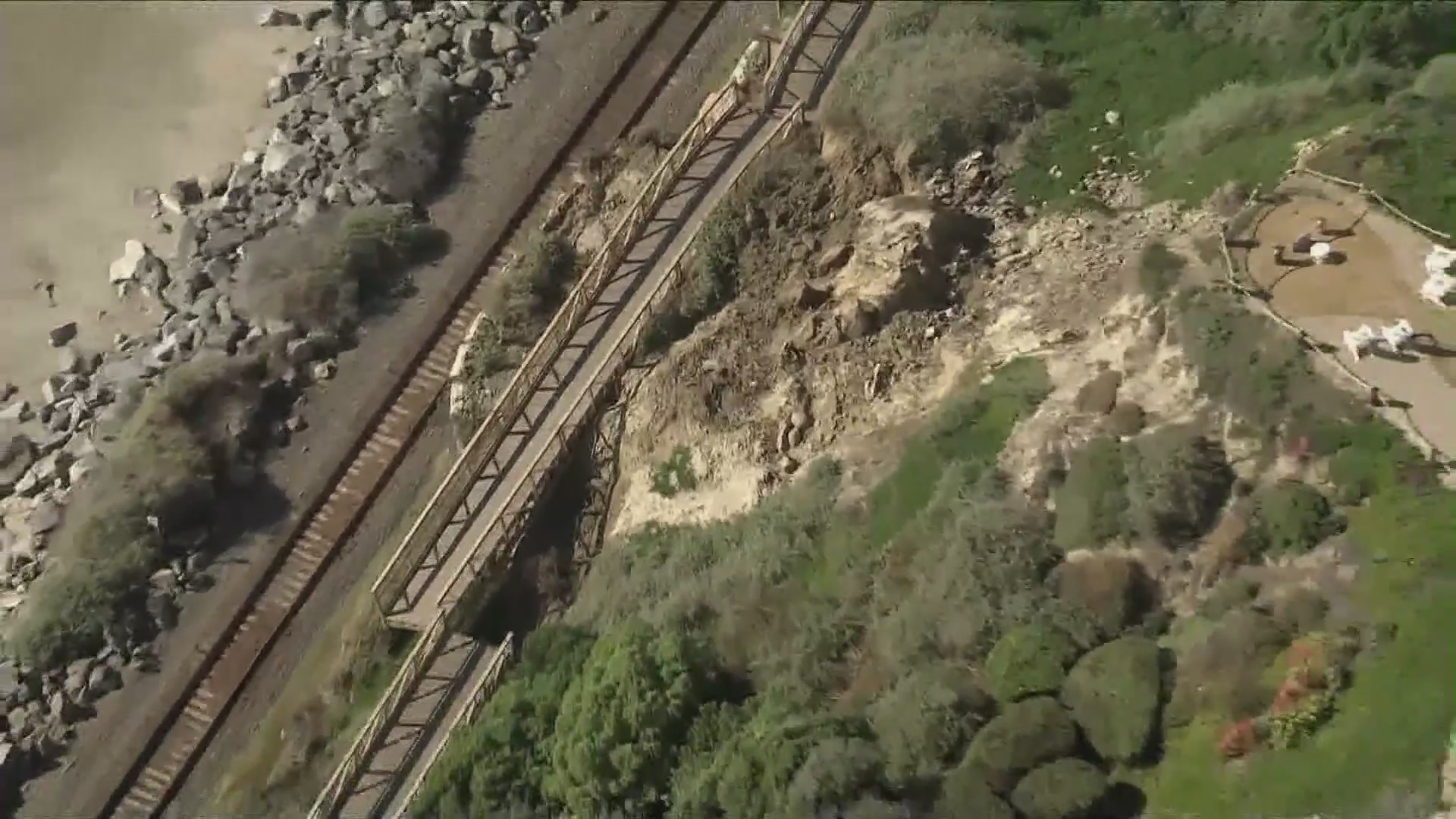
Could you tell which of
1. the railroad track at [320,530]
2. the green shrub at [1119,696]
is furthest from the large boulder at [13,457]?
the green shrub at [1119,696]

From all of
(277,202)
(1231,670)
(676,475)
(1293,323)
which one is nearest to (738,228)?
(676,475)

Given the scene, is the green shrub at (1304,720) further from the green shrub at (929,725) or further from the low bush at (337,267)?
the low bush at (337,267)

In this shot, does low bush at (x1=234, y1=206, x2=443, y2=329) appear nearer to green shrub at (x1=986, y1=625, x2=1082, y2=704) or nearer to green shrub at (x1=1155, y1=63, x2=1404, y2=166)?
green shrub at (x1=986, y1=625, x2=1082, y2=704)

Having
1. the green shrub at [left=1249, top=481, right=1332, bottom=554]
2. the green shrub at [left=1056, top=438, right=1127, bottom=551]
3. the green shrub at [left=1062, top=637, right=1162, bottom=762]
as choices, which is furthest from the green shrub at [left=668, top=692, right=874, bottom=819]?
the green shrub at [left=1249, top=481, right=1332, bottom=554]

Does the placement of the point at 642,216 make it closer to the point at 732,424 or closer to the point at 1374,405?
the point at 732,424

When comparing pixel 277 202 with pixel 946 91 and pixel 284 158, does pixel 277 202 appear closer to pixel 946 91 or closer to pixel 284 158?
pixel 284 158

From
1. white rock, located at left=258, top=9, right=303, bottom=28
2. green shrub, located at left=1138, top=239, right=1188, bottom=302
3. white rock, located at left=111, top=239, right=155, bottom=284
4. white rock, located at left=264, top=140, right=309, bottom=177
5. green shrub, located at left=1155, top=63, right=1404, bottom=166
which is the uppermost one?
white rock, located at left=258, top=9, right=303, bottom=28

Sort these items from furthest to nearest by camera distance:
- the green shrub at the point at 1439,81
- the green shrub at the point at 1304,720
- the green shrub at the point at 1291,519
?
1. the green shrub at the point at 1439,81
2. the green shrub at the point at 1291,519
3. the green shrub at the point at 1304,720
